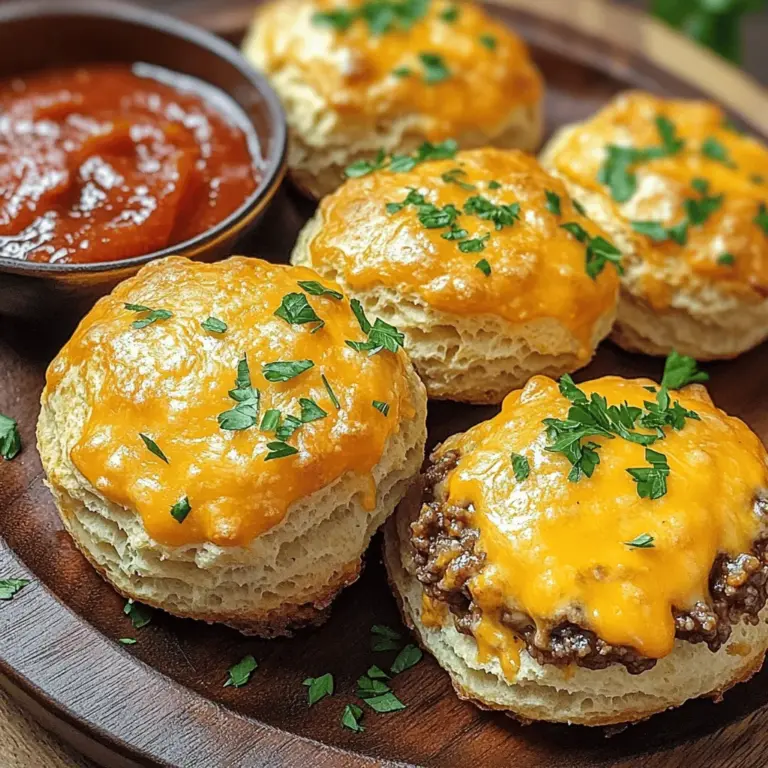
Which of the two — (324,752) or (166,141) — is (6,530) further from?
(166,141)

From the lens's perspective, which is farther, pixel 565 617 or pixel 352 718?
pixel 352 718

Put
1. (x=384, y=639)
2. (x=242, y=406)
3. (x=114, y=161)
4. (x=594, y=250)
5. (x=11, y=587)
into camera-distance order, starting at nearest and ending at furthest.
Answer: (x=242, y=406)
(x=11, y=587)
(x=384, y=639)
(x=594, y=250)
(x=114, y=161)

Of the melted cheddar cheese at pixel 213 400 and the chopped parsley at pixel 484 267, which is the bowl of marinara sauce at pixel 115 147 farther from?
the chopped parsley at pixel 484 267

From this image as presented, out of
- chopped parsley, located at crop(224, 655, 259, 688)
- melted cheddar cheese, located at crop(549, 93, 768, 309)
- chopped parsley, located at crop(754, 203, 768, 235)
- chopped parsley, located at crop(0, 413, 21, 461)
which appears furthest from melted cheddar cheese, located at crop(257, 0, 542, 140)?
chopped parsley, located at crop(224, 655, 259, 688)

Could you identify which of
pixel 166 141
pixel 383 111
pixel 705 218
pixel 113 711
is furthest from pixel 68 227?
pixel 705 218

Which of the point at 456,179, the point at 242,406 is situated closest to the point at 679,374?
the point at 456,179

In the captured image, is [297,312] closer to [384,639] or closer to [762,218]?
[384,639]

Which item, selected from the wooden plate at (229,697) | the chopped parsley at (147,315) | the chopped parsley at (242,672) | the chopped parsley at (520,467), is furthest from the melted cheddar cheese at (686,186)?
the chopped parsley at (242,672)
